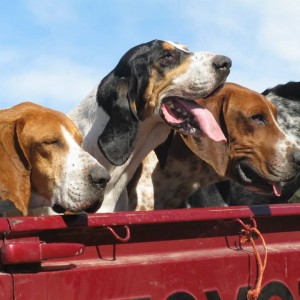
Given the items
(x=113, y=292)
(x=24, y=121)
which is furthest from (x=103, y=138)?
(x=113, y=292)

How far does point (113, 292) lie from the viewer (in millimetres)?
2453

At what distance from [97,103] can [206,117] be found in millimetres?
737

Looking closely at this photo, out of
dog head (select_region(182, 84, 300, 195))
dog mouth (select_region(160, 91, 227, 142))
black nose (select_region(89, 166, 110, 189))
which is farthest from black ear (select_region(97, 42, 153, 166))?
black nose (select_region(89, 166, 110, 189))

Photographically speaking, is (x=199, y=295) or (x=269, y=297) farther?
(x=269, y=297)

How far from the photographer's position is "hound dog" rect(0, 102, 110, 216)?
11.0 ft

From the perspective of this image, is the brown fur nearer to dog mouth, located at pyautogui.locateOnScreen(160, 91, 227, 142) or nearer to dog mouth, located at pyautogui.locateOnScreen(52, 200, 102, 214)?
dog mouth, located at pyautogui.locateOnScreen(52, 200, 102, 214)

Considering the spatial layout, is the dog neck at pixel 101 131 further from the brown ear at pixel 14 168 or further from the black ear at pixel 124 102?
the brown ear at pixel 14 168

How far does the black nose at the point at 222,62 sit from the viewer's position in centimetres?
446

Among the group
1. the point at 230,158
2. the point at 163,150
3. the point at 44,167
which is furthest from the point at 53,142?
the point at 230,158

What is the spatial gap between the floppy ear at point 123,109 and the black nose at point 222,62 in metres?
0.46

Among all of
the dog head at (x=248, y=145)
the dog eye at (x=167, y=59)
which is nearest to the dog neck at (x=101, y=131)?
the dog head at (x=248, y=145)

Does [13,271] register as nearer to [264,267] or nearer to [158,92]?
[264,267]

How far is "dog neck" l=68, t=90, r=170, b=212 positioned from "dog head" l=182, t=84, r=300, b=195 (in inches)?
9.6

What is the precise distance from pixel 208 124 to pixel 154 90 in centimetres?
42
